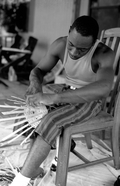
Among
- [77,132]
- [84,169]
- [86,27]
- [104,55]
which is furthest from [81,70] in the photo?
[84,169]

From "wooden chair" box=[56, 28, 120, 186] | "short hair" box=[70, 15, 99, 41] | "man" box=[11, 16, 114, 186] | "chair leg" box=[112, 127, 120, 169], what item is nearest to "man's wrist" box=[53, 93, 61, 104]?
"man" box=[11, 16, 114, 186]

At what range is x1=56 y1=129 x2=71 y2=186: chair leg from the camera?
1.35 m

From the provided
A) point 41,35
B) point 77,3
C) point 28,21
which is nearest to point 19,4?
point 28,21

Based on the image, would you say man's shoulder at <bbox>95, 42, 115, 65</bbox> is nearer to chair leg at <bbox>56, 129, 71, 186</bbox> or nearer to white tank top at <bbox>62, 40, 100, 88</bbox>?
white tank top at <bbox>62, 40, 100, 88</bbox>

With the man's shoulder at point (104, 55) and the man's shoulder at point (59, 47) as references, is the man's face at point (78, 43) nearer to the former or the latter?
the man's shoulder at point (104, 55)

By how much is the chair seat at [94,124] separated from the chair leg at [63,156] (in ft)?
0.17

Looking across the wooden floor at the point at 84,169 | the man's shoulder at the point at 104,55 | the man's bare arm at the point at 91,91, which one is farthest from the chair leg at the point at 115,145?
the man's shoulder at the point at 104,55

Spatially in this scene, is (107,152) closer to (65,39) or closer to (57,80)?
(65,39)

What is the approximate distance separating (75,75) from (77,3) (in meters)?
0.78

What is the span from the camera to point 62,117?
4.31ft

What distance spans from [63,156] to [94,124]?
0.93 feet

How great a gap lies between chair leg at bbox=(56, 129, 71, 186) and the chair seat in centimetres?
5

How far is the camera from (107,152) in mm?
1984

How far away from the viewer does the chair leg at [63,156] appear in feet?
4.44
